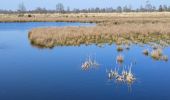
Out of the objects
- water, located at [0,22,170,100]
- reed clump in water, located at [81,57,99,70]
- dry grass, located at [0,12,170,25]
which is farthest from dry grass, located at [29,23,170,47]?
dry grass, located at [0,12,170,25]

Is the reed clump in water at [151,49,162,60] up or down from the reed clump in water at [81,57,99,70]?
up

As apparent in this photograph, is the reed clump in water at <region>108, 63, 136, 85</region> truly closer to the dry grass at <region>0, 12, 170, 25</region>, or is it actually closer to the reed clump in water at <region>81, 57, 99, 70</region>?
the reed clump in water at <region>81, 57, 99, 70</region>

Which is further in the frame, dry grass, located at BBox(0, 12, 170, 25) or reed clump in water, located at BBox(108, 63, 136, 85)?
dry grass, located at BBox(0, 12, 170, 25)

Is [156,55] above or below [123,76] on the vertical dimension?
above

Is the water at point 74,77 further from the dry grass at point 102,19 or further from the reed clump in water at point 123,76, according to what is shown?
the dry grass at point 102,19

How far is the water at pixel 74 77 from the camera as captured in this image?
13.5 m

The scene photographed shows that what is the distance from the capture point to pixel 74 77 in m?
16.6

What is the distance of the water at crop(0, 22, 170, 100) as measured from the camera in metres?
13.5

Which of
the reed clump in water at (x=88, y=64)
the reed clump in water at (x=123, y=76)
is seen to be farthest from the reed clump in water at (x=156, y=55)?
the reed clump in water at (x=123, y=76)

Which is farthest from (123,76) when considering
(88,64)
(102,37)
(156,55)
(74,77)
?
(102,37)

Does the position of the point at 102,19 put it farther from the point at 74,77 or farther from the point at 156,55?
the point at 74,77

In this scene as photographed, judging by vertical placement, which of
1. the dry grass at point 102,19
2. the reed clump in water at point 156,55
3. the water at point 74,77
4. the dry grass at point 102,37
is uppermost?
the dry grass at point 102,19

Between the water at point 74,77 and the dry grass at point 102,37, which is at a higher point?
the dry grass at point 102,37

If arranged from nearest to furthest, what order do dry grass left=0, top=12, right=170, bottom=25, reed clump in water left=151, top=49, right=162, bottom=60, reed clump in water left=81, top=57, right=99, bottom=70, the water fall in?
1. the water
2. reed clump in water left=81, top=57, right=99, bottom=70
3. reed clump in water left=151, top=49, right=162, bottom=60
4. dry grass left=0, top=12, right=170, bottom=25
